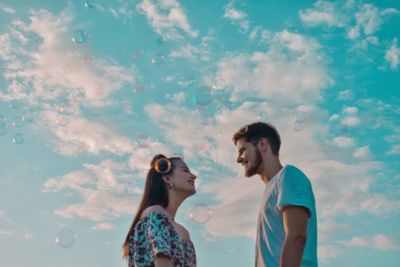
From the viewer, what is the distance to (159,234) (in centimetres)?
548

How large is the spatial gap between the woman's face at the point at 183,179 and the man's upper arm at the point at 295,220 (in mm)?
1927

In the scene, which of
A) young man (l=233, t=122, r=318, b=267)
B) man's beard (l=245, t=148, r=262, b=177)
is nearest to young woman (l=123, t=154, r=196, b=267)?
young man (l=233, t=122, r=318, b=267)

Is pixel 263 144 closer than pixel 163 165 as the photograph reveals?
Yes

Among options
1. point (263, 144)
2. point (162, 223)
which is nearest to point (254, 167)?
point (263, 144)

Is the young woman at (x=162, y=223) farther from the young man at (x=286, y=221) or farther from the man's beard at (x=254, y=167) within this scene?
the man's beard at (x=254, y=167)

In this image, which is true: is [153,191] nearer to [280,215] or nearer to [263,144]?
[263,144]

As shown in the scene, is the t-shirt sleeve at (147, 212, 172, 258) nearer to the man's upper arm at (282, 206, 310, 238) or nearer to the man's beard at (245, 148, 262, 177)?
the man's beard at (245, 148, 262, 177)

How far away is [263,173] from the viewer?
Result: 18.9 ft

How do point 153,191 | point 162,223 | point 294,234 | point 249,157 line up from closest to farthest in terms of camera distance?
point 294,234, point 162,223, point 249,157, point 153,191

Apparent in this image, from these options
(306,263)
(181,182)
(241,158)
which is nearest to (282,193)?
(306,263)

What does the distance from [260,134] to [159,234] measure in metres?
1.70

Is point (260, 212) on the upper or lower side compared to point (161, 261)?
upper

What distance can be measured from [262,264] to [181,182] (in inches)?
74.7

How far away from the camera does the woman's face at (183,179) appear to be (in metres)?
6.56
